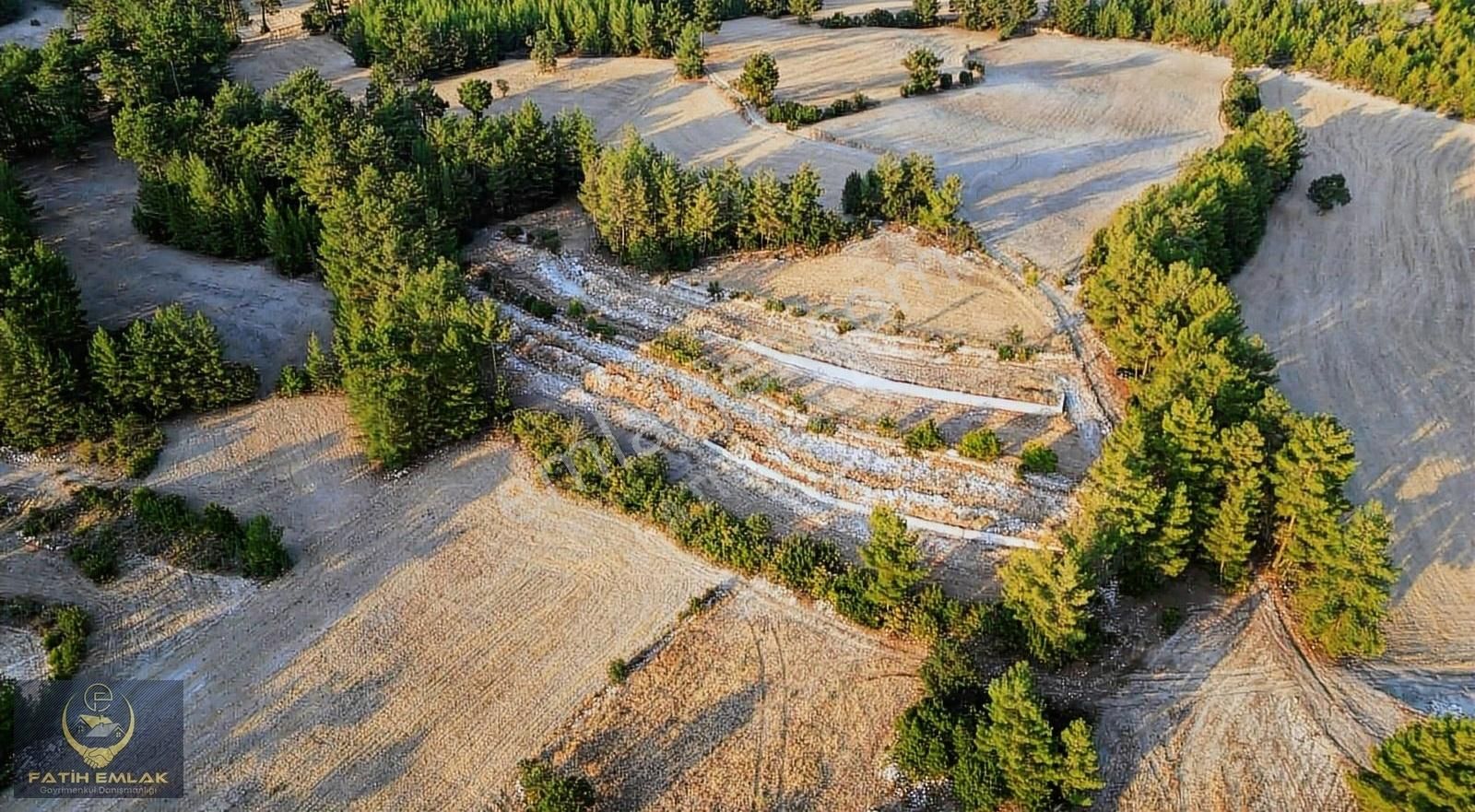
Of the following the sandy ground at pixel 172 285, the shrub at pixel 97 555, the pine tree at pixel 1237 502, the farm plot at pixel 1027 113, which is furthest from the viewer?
the farm plot at pixel 1027 113

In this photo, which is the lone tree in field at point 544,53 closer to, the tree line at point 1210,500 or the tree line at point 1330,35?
the tree line at point 1330,35

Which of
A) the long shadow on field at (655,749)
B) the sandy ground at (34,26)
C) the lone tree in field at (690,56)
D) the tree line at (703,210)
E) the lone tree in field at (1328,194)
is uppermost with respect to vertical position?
the sandy ground at (34,26)

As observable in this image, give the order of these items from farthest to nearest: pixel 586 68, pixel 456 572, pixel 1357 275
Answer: pixel 586 68, pixel 1357 275, pixel 456 572

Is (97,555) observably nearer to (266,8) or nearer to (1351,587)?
(1351,587)

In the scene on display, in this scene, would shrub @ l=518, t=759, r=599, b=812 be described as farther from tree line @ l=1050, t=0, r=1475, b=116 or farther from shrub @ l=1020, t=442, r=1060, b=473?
tree line @ l=1050, t=0, r=1475, b=116

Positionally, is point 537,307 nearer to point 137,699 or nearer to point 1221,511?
point 137,699

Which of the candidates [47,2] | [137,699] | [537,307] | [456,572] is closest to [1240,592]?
[456,572]

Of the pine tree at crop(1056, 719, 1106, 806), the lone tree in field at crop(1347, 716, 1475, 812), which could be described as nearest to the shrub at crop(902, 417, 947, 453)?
the pine tree at crop(1056, 719, 1106, 806)

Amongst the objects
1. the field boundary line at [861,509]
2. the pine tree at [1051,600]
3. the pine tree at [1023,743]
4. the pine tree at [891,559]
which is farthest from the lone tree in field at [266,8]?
the pine tree at [1023,743]
